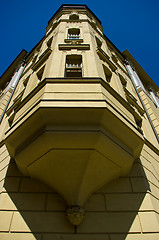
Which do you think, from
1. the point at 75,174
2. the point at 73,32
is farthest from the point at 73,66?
the point at 73,32

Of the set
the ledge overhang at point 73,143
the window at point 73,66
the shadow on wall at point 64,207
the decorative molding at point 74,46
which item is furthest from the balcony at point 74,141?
the decorative molding at point 74,46

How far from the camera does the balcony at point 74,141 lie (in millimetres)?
5277

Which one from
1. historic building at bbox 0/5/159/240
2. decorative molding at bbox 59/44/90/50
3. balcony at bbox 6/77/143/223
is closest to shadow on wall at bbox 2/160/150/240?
historic building at bbox 0/5/159/240

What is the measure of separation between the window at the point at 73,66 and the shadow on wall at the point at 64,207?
4.56 m

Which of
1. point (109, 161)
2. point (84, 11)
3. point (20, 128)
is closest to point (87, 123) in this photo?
point (109, 161)

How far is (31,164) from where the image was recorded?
578 centimetres

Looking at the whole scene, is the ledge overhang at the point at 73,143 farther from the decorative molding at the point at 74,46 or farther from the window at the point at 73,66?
the decorative molding at the point at 74,46

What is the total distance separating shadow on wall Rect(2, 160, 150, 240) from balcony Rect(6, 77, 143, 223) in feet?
0.92

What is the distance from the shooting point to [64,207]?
540 centimetres

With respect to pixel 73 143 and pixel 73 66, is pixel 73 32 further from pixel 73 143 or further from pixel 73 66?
pixel 73 143

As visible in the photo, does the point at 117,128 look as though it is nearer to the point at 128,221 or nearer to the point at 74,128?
the point at 74,128

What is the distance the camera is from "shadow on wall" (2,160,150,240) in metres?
4.98

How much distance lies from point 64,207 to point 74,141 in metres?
1.89

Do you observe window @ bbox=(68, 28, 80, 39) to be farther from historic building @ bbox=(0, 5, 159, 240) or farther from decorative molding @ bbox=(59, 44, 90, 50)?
historic building @ bbox=(0, 5, 159, 240)
